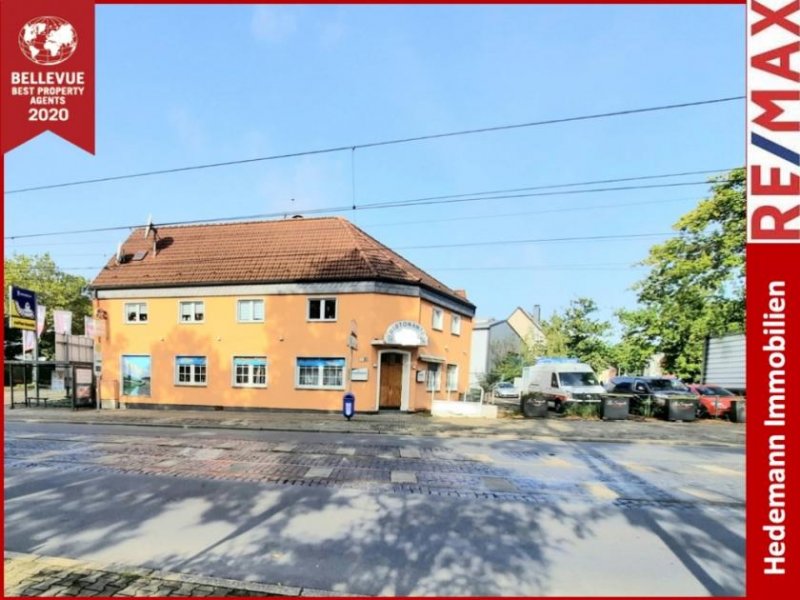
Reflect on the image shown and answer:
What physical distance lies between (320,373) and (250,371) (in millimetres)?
3636

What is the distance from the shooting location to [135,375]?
23219 millimetres

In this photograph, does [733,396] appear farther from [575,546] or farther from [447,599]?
[447,599]

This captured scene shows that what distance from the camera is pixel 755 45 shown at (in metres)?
2.73

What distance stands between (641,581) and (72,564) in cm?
546

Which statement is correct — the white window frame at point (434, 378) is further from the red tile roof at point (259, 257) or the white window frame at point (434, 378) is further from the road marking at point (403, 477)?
the road marking at point (403, 477)

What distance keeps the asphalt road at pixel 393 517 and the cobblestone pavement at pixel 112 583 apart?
209 millimetres

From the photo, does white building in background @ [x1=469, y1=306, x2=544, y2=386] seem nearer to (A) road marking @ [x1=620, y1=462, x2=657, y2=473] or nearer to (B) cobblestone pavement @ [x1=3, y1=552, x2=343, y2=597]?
(A) road marking @ [x1=620, y1=462, x2=657, y2=473]

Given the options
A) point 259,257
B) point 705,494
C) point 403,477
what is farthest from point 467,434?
point 259,257

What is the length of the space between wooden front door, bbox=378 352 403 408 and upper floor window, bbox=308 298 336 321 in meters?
3.09

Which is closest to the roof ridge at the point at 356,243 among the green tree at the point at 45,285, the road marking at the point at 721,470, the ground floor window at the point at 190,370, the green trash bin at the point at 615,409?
the ground floor window at the point at 190,370

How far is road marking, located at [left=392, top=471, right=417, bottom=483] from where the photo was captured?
26.5 ft

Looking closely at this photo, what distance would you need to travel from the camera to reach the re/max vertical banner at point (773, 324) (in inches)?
99.1

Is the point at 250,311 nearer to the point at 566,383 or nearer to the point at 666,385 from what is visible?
the point at 566,383

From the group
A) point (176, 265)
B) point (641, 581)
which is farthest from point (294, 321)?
point (641, 581)
